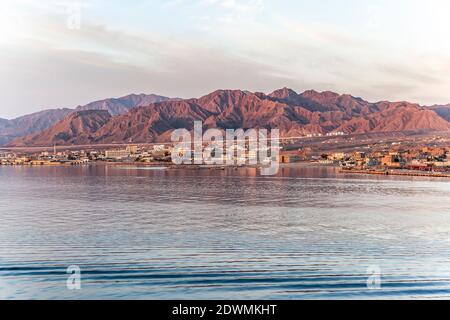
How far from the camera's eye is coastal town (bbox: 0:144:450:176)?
83.2 metres

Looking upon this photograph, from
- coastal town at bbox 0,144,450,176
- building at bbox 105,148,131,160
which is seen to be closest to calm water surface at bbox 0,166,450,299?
coastal town at bbox 0,144,450,176

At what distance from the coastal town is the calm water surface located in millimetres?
51653

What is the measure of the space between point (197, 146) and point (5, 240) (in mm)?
122890

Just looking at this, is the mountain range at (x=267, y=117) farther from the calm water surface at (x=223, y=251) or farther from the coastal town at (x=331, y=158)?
the calm water surface at (x=223, y=251)

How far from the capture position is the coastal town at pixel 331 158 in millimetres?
83250

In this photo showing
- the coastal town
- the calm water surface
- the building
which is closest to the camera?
the calm water surface

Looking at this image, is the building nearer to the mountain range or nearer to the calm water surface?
the mountain range

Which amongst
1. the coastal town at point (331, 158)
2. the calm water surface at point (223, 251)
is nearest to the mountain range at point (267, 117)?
the coastal town at point (331, 158)

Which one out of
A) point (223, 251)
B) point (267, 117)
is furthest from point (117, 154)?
point (223, 251)

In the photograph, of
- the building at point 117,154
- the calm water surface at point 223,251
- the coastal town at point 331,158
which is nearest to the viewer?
the calm water surface at point 223,251

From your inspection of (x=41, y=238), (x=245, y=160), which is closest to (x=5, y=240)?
(x=41, y=238)

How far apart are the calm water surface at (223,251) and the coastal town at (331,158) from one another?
169ft

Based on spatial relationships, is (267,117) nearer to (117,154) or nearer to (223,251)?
(117,154)

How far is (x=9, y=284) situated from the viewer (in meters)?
10.9
